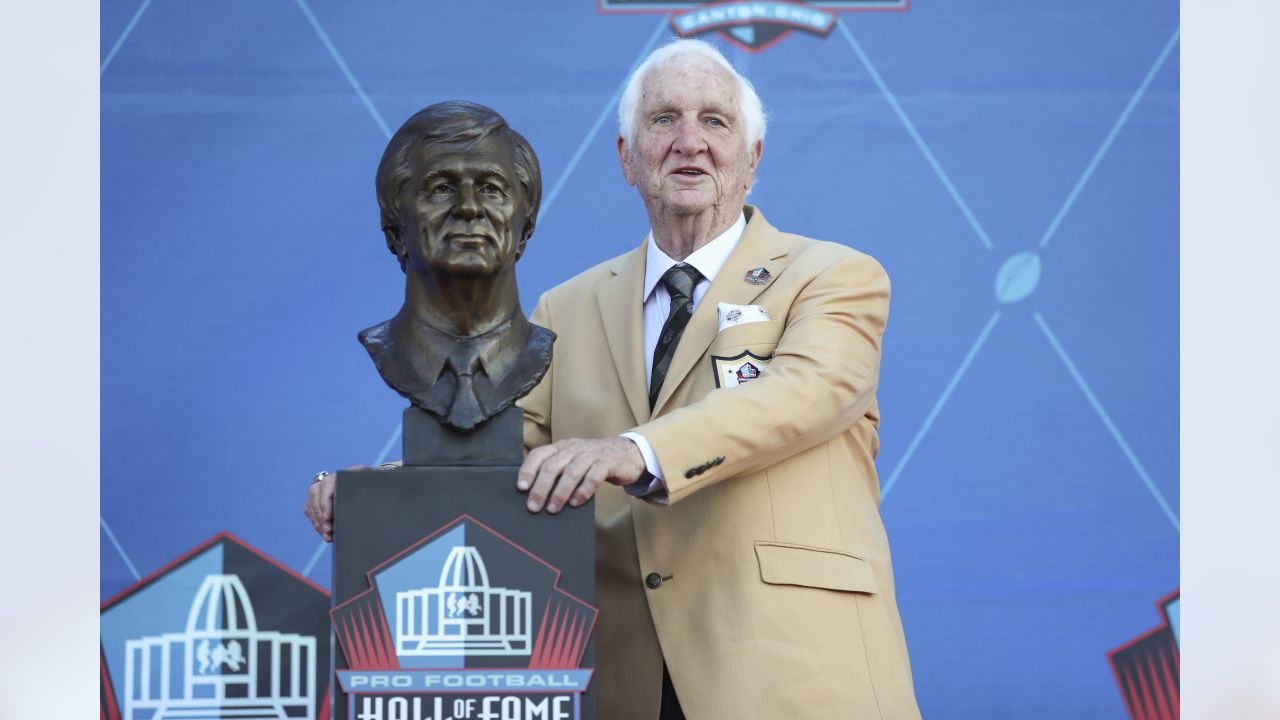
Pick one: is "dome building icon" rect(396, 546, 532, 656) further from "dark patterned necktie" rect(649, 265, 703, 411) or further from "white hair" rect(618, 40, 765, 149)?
"white hair" rect(618, 40, 765, 149)

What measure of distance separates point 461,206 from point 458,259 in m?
0.08

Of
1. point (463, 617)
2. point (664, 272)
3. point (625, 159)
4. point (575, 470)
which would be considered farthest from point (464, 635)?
point (625, 159)

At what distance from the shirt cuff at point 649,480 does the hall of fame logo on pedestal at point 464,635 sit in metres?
0.16

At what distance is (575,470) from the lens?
67.0 inches

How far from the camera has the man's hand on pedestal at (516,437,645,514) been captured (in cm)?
169

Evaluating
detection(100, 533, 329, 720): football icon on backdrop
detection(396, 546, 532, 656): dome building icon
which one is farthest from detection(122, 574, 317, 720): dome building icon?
detection(396, 546, 532, 656): dome building icon

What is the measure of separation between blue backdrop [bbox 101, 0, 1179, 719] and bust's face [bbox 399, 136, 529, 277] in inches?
55.9

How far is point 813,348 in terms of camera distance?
192cm

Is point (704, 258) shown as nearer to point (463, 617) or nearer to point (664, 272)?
point (664, 272)
